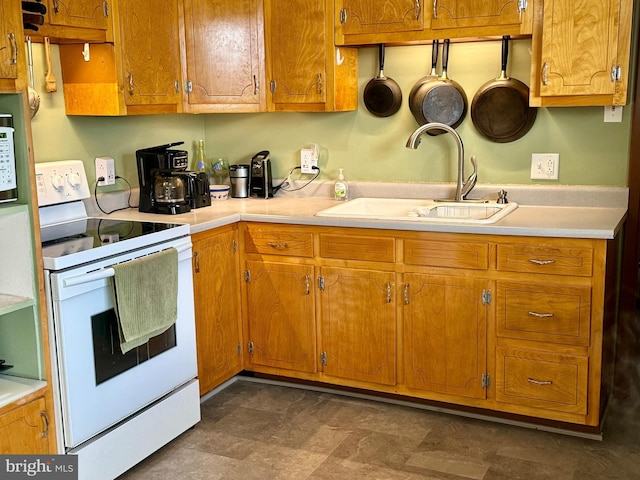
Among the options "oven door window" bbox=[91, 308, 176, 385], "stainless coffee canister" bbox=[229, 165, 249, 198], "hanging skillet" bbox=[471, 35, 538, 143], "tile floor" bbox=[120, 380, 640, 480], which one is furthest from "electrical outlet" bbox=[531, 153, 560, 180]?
"oven door window" bbox=[91, 308, 176, 385]

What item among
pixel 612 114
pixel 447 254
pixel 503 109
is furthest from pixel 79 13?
pixel 612 114

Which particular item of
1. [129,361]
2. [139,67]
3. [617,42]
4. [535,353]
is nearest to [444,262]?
[535,353]

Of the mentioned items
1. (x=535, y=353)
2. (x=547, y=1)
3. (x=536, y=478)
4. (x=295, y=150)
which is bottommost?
(x=536, y=478)

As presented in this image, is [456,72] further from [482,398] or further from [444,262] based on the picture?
[482,398]

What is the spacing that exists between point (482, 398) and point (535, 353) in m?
0.30

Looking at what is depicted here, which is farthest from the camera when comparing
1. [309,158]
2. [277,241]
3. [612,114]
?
[309,158]

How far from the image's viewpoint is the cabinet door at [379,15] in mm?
3182

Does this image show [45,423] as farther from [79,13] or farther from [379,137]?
[379,137]

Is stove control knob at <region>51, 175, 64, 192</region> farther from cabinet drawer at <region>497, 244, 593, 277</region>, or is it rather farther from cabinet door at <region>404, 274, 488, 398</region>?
cabinet drawer at <region>497, 244, 593, 277</region>

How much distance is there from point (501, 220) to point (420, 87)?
841 mm

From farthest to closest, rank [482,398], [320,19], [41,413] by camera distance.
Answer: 1. [320,19]
2. [482,398]
3. [41,413]

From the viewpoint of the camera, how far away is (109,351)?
8.45 ft

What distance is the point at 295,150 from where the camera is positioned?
388cm

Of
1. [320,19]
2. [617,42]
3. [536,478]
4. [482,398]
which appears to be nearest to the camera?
[536,478]
